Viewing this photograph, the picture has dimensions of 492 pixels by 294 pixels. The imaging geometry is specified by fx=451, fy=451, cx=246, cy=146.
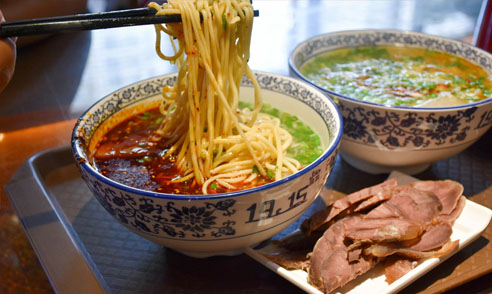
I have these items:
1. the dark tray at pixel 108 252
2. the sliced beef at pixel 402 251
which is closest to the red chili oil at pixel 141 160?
the dark tray at pixel 108 252

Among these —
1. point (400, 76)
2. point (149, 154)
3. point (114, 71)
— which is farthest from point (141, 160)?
point (114, 71)

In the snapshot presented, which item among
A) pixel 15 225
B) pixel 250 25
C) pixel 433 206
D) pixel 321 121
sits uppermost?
pixel 250 25

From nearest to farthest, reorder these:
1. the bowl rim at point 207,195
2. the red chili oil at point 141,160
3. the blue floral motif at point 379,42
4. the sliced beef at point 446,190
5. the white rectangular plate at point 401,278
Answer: the bowl rim at point 207,195 → the white rectangular plate at point 401,278 → the red chili oil at point 141,160 → the sliced beef at point 446,190 → the blue floral motif at point 379,42

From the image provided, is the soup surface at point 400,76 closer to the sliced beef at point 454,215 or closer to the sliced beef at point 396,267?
the sliced beef at point 454,215

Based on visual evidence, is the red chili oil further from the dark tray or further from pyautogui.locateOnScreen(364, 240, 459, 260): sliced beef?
pyautogui.locateOnScreen(364, 240, 459, 260): sliced beef

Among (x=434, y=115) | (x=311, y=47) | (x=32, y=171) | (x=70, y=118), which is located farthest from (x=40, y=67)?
(x=434, y=115)

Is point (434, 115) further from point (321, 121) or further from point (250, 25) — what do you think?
point (250, 25)

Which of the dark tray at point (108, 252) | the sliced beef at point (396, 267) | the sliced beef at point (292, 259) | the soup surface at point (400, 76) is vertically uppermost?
the soup surface at point (400, 76)
